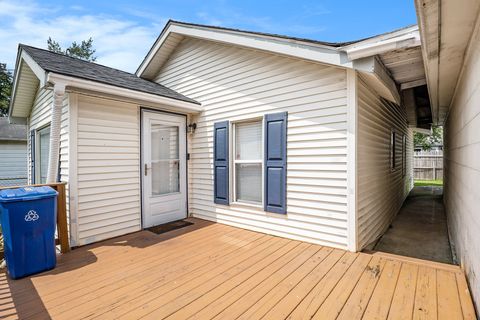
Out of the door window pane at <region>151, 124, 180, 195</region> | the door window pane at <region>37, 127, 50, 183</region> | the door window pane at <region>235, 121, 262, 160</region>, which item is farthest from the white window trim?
the door window pane at <region>37, 127, 50, 183</region>

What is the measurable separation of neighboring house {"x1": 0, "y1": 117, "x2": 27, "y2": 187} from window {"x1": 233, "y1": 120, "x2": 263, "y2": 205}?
10213 mm

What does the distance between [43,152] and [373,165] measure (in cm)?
673

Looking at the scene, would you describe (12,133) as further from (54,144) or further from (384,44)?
(384,44)

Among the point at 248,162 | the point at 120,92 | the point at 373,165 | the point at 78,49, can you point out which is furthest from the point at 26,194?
the point at 78,49

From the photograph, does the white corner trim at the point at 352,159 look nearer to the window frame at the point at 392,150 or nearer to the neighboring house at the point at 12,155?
the window frame at the point at 392,150

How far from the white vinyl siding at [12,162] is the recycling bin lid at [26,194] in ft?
30.4

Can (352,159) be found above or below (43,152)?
below

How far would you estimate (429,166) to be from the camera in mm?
15219

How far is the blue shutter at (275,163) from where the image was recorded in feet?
12.9

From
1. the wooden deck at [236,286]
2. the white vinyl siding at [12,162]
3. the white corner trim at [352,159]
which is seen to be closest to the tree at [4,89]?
the white vinyl siding at [12,162]

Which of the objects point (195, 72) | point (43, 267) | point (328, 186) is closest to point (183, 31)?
point (195, 72)

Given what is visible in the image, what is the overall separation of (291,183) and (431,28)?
2534 millimetres

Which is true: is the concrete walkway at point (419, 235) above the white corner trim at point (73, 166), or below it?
below

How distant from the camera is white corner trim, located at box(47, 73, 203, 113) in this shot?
10.8 ft
